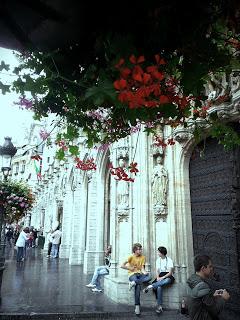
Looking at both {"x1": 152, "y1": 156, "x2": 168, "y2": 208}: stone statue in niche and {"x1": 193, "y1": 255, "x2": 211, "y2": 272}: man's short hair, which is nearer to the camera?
{"x1": 193, "y1": 255, "x2": 211, "y2": 272}: man's short hair

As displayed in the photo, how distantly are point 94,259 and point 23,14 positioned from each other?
10704mm

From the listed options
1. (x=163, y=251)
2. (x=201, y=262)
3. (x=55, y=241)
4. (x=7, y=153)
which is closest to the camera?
(x=201, y=262)

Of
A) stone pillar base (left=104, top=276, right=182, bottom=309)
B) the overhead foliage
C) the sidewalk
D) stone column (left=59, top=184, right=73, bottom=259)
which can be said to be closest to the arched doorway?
stone pillar base (left=104, top=276, right=182, bottom=309)

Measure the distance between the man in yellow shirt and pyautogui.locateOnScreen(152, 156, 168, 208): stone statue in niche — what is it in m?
1.15

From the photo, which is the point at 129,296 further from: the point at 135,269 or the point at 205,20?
the point at 205,20

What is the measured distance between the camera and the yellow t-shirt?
6669mm

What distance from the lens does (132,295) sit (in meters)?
6.89

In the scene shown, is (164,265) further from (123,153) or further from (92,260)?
(92,260)

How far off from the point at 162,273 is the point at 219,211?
6.07 feet

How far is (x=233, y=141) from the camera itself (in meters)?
3.53

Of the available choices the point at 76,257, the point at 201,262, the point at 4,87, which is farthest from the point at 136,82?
the point at 76,257

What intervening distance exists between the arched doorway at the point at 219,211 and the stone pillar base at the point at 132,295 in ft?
3.06

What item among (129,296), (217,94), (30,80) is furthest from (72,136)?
(129,296)

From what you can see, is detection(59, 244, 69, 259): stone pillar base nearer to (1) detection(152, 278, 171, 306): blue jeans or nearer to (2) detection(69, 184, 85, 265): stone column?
(2) detection(69, 184, 85, 265): stone column
